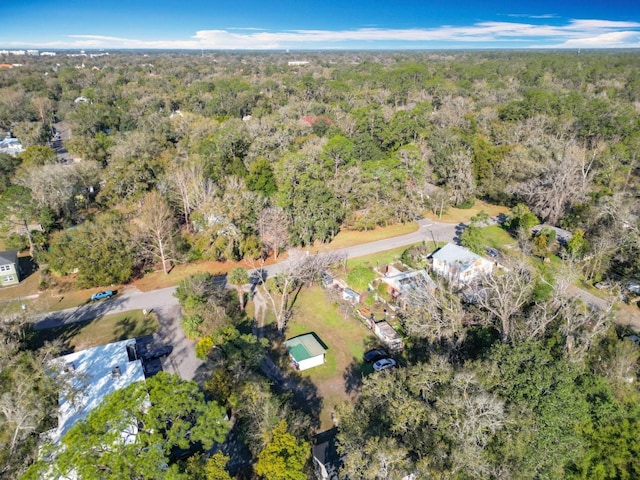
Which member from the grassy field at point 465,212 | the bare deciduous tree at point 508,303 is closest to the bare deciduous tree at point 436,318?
the bare deciduous tree at point 508,303

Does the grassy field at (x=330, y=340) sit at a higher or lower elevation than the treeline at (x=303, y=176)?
lower

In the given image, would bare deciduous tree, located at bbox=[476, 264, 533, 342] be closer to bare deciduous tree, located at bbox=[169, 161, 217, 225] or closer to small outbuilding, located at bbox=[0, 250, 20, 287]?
bare deciduous tree, located at bbox=[169, 161, 217, 225]

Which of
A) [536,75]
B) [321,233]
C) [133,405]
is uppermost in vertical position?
[536,75]

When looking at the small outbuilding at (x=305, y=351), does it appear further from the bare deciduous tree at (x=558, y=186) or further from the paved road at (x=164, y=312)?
the bare deciduous tree at (x=558, y=186)

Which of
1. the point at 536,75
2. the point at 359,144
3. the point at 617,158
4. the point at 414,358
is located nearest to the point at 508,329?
the point at 414,358

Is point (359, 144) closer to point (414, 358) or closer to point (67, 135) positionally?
point (414, 358)

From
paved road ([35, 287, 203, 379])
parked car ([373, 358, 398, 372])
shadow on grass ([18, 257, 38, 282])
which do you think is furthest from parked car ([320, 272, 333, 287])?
shadow on grass ([18, 257, 38, 282])
